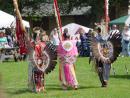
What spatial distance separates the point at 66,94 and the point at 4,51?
48.0 feet

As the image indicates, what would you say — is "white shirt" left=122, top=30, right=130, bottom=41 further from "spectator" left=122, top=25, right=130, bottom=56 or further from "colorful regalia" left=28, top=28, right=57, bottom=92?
"colorful regalia" left=28, top=28, right=57, bottom=92

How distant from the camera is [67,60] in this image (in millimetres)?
12109

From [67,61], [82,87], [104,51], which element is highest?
[104,51]

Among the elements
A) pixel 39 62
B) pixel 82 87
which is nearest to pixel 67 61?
pixel 39 62

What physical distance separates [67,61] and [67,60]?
0.03 m

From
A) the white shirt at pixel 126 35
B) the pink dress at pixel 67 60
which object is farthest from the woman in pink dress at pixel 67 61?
the white shirt at pixel 126 35

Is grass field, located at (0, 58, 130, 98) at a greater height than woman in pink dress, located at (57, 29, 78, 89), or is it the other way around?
woman in pink dress, located at (57, 29, 78, 89)

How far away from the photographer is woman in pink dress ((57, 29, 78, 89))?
12.1 metres

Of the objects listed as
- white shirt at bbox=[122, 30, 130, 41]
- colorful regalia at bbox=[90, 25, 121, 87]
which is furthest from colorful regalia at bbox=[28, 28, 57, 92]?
white shirt at bbox=[122, 30, 130, 41]

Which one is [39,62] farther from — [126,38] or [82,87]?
[126,38]

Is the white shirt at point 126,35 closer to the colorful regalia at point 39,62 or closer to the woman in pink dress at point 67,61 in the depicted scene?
the woman in pink dress at point 67,61

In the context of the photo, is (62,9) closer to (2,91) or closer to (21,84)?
(21,84)

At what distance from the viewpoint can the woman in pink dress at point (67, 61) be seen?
1210cm

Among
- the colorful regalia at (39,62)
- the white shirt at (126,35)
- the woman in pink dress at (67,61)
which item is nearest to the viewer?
the colorful regalia at (39,62)
